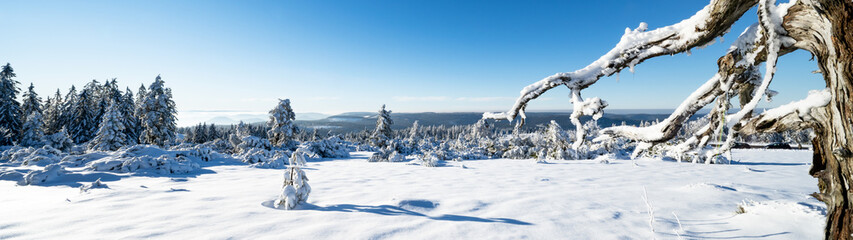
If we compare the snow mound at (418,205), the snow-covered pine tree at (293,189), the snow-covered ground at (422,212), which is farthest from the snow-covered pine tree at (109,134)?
the snow mound at (418,205)

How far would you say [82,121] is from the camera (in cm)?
3056

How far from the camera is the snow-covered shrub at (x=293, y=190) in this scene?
5195 mm

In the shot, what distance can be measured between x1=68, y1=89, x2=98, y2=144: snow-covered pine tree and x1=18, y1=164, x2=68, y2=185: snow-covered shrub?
32.9m

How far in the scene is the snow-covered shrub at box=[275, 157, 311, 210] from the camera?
5.20m

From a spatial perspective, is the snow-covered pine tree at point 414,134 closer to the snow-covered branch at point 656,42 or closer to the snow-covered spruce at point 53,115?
the snow-covered branch at point 656,42

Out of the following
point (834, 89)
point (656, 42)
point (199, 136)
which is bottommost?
point (199, 136)

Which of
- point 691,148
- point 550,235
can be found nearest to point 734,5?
point 691,148

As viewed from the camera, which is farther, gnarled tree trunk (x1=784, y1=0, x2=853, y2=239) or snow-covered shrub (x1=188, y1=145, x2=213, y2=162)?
snow-covered shrub (x1=188, y1=145, x2=213, y2=162)

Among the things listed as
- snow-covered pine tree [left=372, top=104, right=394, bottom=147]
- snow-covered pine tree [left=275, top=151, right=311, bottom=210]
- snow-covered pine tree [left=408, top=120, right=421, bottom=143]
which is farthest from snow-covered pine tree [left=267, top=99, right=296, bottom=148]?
snow-covered pine tree [left=275, top=151, right=311, bottom=210]

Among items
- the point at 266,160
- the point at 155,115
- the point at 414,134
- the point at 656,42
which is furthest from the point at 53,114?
the point at 656,42

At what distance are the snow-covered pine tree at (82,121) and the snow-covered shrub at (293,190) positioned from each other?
40.1 meters

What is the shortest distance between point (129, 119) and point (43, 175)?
30.0 metres

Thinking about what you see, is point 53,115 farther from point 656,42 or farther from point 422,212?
point 656,42

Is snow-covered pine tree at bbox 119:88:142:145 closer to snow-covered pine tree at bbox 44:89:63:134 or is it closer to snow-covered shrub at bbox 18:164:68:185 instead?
snow-covered pine tree at bbox 44:89:63:134
